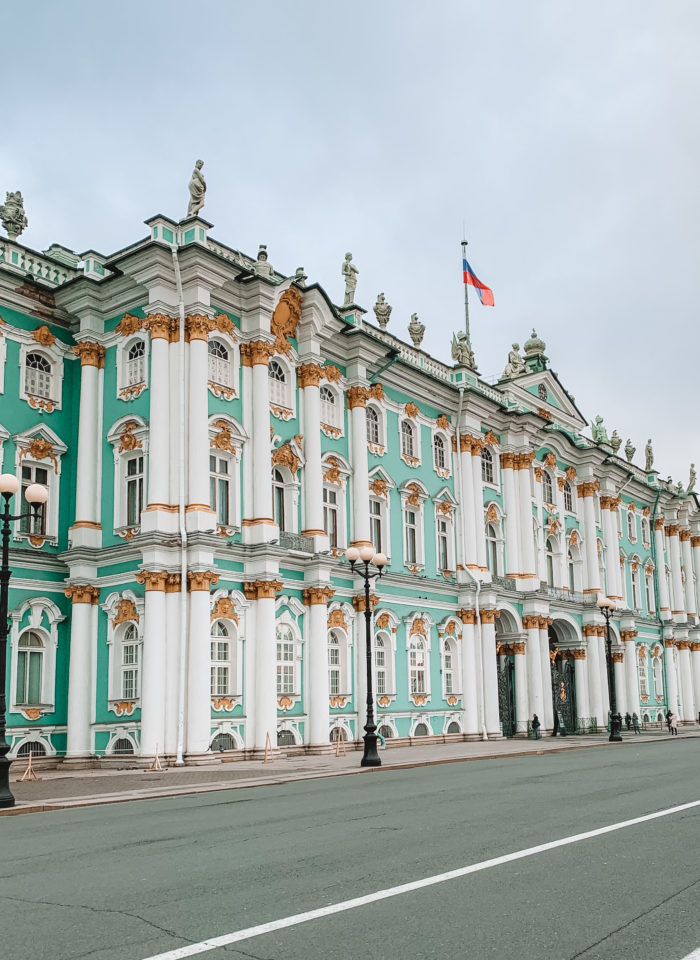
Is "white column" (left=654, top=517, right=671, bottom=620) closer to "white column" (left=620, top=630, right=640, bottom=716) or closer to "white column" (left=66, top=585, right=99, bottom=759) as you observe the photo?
"white column" (left=620, top=630, right=640, bottom=716)

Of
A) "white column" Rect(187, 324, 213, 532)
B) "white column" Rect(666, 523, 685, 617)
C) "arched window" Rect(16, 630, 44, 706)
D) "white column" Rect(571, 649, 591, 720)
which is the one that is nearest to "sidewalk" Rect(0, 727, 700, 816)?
"arched window" Rect(16, 630, 44, 706)

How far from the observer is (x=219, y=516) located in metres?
31.6

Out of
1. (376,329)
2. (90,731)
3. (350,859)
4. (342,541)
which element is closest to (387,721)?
(342,541)

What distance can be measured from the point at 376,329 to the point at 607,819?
29305mm

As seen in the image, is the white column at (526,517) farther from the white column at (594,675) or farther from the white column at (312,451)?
the white column at (312,451)

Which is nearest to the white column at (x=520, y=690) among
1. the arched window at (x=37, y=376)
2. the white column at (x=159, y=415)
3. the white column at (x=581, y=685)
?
the white column at (x=581, y=685)

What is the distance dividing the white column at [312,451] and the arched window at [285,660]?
11.4ft

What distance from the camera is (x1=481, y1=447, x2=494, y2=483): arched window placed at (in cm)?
4600

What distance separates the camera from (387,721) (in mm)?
37188

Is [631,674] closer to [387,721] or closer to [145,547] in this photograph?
[387,721]

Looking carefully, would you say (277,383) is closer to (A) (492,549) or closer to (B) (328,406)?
(B) (328,406)

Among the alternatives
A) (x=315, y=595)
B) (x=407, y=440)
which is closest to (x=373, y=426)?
(x=407, y=440)

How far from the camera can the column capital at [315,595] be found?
110 feet

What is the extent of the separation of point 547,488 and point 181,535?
2681 centimetres
